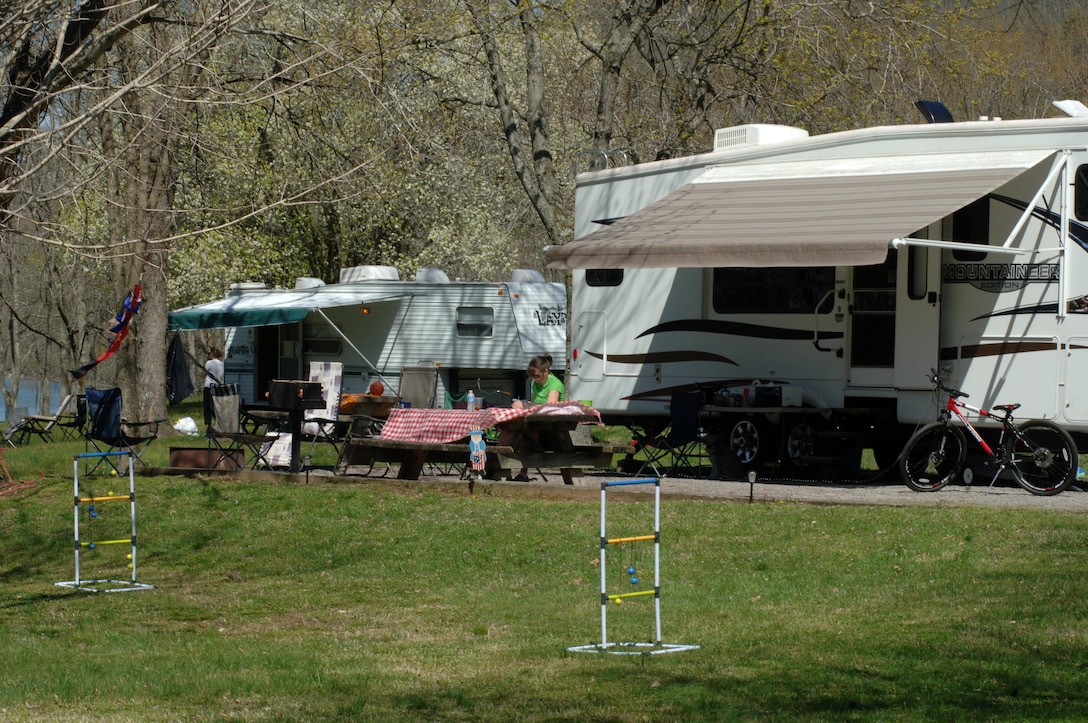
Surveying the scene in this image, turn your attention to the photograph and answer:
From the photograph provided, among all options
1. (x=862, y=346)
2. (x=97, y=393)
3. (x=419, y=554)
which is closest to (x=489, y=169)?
(x=97, y=393)

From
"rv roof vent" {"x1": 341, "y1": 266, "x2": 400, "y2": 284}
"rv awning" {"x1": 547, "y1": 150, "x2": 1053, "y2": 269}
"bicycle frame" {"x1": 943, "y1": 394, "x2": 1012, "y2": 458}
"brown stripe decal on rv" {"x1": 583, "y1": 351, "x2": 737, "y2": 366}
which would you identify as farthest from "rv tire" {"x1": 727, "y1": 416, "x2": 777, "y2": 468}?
"rv roof vent" {"x1": 341, "y1": 266, "x2": 400, "y2": 284}

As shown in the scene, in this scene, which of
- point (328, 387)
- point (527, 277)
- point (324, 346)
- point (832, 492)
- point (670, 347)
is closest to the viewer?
point (832, 492)

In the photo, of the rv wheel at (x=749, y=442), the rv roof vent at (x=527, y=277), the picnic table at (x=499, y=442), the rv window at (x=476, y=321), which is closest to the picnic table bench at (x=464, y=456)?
the picnic table at (x=499, y=442)

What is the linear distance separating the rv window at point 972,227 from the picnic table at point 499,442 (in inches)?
147

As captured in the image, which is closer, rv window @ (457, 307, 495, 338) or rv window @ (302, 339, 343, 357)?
rv window @ (457, 307, 495, 338)

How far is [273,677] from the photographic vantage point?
22.4ft

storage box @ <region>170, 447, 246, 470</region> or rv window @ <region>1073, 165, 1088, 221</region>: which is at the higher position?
rv window @ <region>1073, 165, 1088, 221</region>

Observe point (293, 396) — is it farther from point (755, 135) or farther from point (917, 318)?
point (917, 318)

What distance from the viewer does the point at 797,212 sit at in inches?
497

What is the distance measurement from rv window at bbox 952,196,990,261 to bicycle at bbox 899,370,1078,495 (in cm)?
113

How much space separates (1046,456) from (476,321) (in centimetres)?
1126

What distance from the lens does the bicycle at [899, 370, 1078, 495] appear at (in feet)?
39.4

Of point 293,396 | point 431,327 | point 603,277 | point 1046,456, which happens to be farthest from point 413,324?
point 1046,456

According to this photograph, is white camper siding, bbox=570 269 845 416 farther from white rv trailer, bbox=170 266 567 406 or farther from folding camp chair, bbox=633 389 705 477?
white rv trailer, bbox=170 266 567 406
